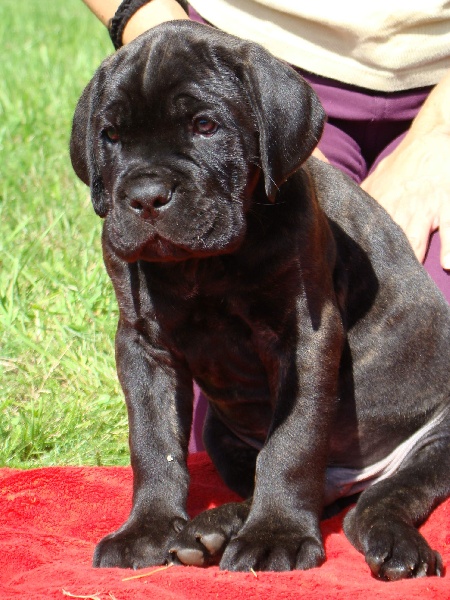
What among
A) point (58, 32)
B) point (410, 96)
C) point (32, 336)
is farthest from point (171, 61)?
point (58, 32)

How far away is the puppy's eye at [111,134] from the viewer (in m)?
3.13

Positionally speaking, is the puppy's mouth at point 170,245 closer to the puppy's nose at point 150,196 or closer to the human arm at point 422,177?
the puppy's nose at point 150,196

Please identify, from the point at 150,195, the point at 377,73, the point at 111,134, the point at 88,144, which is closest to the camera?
the point at 150,195

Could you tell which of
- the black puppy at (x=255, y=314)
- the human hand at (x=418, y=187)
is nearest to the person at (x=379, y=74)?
the human hand at (x=418, y=187)

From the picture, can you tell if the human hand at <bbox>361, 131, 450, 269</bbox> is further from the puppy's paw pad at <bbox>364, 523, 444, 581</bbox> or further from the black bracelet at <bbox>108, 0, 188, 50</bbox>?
the puppy's paw pad at <bbox>364, 523, 444, 581</bbox>

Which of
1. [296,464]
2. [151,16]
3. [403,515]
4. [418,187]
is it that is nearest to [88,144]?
[296,464]

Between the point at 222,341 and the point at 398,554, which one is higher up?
the point at 222,341

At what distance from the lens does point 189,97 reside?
3.01 meters

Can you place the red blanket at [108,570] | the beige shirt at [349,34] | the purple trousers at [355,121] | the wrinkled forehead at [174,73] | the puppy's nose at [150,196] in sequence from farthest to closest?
the purple trousers at [355,121] → the beige shirt at [349,34] → the wrinkled forehead at [174,73] → the puppy's nose at [150,196] → the red blanket at [108,570]

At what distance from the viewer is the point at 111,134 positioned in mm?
3158

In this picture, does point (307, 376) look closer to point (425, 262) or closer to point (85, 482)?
point (85, 482)

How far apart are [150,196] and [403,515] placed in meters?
1.23

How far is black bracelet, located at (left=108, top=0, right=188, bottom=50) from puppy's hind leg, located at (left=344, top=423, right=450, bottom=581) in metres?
2.32

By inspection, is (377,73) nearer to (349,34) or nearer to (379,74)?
(379,74)
